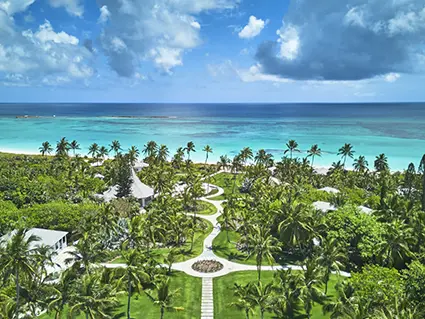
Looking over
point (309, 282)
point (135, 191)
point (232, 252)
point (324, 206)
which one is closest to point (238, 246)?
point (232, 252)

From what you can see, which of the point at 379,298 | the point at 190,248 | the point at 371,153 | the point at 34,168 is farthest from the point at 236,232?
the point at 371,153

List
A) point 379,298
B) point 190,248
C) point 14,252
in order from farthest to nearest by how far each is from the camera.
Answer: point 190,248
point 379,298
point 14,252

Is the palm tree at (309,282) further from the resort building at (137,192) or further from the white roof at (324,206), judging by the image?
the resort building at (137,192)

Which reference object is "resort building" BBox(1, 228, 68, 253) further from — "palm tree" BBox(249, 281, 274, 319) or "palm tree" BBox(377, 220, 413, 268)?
"palm tree" BBox(377, 220, 413, 268)

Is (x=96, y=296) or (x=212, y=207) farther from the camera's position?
(x=212, y=207)

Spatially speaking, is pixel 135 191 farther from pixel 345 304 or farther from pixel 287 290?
pixel 345 304

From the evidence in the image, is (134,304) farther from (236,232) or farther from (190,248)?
(236,232)
